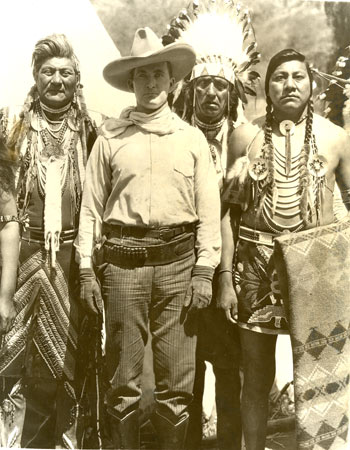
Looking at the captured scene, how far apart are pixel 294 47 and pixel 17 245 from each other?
78.0 inches

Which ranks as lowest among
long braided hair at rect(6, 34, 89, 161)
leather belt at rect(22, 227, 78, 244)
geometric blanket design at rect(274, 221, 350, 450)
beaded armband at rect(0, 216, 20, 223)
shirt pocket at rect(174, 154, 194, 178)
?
geometric blanket design at rect(274, 221, 350, 450)

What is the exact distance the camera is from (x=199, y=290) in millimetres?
3926

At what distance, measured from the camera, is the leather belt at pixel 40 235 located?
4145 millimetres

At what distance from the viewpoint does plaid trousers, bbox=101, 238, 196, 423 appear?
3910mm

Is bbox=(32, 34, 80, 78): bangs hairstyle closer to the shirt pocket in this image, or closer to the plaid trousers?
the shirt pocket

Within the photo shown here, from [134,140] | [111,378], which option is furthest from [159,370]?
[134,140]

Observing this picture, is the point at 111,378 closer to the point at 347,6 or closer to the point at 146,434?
the point at 146,434

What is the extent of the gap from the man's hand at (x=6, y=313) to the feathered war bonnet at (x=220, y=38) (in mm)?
1662

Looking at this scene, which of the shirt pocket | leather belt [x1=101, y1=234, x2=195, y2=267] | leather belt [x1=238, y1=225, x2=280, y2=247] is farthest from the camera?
leather belt [x1=238, y1=225, x2=280, y2=247]

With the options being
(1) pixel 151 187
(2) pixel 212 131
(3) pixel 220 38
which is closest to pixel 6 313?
(1) pixel 151 187

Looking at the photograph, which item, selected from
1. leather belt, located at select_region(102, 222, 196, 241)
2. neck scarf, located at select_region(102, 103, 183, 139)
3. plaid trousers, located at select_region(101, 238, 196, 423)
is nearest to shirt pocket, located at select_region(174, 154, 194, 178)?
neck scarf, located at select_region(102, 103, 183, 139)

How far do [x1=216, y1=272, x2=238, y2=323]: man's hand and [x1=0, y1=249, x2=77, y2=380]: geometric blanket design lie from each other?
2.76ft

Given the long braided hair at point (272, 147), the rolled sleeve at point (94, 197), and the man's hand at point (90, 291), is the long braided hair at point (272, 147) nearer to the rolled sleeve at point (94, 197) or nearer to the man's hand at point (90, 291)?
the rolled sleeve at point (94, 197)

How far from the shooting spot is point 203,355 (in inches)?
164
